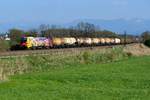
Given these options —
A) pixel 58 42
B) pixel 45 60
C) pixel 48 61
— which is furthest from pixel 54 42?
pixel 45 60

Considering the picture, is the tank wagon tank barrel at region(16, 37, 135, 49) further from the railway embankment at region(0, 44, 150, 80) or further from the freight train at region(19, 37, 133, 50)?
the railway embankment at region(0, 44, 150, 80)

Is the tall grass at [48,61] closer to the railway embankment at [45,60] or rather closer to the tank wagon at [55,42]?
the railway embankment at [45,60]

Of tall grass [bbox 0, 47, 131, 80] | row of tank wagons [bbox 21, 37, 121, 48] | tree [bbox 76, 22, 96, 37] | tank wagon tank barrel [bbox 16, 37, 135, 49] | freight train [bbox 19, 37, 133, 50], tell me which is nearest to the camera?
tall grass [bbox 0, 47, 131, 80]

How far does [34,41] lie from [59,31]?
40.0m

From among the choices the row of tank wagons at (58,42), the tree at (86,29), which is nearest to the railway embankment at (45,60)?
the row of tank wagons at (58,42)

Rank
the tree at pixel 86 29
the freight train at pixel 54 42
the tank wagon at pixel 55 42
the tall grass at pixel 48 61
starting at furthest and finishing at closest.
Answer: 1. the tree at pixel 86 29
2. the tank wagon at pixel 55 42
3. the freight train at pixel 54 42
4. the tall grass at pixel 48 61

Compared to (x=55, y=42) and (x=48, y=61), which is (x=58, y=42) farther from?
(x=48, y=61)

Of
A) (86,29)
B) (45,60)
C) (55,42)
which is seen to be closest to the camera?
(45,60)

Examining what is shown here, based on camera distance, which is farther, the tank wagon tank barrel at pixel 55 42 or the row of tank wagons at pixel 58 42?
the row of tank wagons at pixel 58 42

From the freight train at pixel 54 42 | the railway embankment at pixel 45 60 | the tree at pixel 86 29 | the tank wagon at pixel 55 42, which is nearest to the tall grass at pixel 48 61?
the railway embankment at pixel 45 60

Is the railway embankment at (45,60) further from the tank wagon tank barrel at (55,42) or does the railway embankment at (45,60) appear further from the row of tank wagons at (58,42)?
the row of tank wagons at (58,42)

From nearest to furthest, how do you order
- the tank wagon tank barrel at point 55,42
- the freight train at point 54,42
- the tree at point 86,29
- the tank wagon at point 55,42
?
the freight train at point 54,42, the tank wagon at point 55,42, the tank wagon tank barrel at point 55,42, the tree at point 86,29

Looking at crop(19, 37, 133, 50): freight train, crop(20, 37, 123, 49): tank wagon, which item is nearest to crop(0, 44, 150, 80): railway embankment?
crop(19, 37, 133, 50): freight train

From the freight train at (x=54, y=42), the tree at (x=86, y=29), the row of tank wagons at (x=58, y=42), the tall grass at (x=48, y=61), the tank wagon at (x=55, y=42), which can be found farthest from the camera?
the tree at (x=86, y=29)
